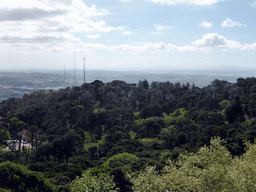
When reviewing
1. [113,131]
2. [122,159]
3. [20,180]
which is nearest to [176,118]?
[113,131]

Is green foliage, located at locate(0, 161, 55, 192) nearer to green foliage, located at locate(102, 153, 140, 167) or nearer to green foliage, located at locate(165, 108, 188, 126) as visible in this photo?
green foliage, located at locate(102, 153, 140, 167)

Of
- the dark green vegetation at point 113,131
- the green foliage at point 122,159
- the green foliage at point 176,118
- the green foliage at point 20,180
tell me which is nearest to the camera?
the green foliage at point 20,180

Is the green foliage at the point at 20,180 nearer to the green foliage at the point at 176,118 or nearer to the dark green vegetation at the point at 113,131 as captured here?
the dark green vegetation at the point at 113,131

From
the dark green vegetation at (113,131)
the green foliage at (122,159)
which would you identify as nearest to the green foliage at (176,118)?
the dark green vegetation at (113,131)

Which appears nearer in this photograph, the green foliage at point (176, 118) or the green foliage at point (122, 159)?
the green foliage at point (122, 159)

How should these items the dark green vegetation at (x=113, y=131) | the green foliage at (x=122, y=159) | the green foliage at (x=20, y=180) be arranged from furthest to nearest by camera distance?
1. the green foliage at (x=122, y=159)
2. the dark green vegetation at (x=113, y=131)
3. the green foliage at (x=20, y=180)

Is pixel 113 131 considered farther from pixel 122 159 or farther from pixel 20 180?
pixel 20 180

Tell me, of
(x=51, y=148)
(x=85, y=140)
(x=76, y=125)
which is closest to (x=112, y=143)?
(x=85, y=140)

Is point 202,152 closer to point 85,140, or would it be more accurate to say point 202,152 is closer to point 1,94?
point 85,140

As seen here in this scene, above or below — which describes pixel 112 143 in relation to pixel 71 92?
below
